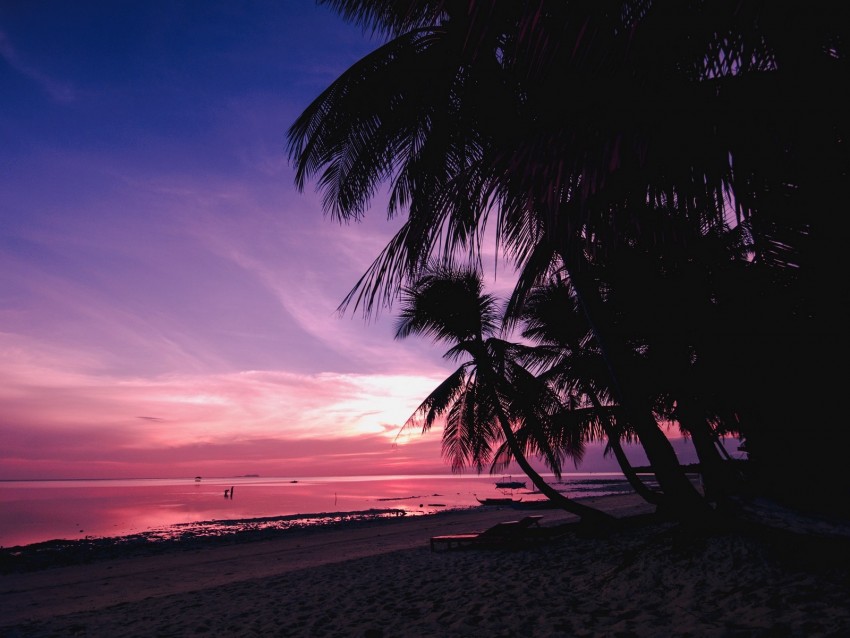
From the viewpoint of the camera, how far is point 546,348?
36.8 feet

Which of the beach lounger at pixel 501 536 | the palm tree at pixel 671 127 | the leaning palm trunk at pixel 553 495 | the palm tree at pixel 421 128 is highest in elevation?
the palm tree at pixel 421 128

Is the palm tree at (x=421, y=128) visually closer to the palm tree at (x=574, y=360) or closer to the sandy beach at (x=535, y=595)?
the sandy beach at (x=535, y=595)

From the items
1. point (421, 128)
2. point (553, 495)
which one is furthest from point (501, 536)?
point (421, 128)

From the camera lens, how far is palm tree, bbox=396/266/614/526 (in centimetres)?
1105

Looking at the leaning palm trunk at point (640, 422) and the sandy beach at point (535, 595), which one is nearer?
the sandy beach at point (535, 595)

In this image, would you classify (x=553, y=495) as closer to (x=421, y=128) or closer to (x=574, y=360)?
(x=574, y=360)

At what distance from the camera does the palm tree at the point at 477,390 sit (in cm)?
1105

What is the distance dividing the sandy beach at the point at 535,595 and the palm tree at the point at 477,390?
2.33 metres

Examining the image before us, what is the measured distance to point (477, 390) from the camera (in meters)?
12.1

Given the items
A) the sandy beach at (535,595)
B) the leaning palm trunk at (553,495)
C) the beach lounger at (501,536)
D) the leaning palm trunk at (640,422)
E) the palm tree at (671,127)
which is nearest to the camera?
the palm tree at (671,127)

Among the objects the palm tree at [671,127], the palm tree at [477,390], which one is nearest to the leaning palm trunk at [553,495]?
the palm tree at [477,390]

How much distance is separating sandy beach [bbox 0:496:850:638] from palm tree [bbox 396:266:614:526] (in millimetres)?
2328

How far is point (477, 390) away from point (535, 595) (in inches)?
277

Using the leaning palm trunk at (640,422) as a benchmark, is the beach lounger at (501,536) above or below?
below
